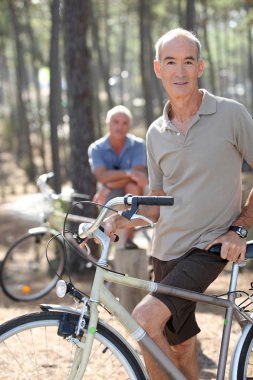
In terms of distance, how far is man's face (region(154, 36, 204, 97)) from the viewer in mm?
3273

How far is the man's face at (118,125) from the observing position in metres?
7.07

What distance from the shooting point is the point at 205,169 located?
10.8 feet

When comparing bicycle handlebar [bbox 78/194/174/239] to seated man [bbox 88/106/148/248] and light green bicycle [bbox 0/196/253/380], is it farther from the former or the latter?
seated man [bbox 88/106/148/248]

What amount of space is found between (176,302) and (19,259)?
5358mm

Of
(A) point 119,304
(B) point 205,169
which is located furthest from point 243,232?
(A) point 119,304

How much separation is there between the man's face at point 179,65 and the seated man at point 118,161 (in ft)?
11.7

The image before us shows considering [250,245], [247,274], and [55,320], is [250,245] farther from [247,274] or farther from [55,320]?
[247,274]

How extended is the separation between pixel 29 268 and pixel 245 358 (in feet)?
18.9

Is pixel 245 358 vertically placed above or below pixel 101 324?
below

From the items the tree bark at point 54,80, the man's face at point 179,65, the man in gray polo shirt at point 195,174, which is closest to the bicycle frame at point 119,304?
the man in gray polo shirt at point 195,174

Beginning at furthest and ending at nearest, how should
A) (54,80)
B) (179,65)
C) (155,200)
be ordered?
(54,80)
(179,65)
(155,200)

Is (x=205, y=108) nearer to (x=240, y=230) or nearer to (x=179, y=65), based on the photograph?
(x=179, y=65)

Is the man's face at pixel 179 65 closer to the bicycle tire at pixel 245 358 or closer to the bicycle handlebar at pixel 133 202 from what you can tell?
the bicycle handlebar at pixel 133 202

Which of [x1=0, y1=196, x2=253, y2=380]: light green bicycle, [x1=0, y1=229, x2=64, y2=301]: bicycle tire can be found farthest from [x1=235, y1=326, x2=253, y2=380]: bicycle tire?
[x1=0, y1=229, x2=64, y2=301]: bicycle tire
